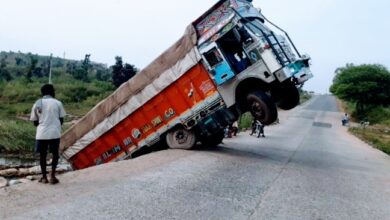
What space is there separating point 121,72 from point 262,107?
43472mm

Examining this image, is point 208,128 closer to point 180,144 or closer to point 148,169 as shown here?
point 180,144

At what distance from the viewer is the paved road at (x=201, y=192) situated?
6469mm

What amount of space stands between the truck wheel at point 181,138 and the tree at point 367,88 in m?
46.7

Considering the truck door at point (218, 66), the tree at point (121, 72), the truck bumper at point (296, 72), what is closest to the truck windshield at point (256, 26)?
the truck door at point (218, 66)

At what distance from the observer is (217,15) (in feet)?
40.3

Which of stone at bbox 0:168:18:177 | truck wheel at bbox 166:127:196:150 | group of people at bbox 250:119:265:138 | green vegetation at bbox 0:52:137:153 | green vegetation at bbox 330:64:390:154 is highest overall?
green vegetation at bbox 0:52:137:153

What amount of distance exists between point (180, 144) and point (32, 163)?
6.02 metres

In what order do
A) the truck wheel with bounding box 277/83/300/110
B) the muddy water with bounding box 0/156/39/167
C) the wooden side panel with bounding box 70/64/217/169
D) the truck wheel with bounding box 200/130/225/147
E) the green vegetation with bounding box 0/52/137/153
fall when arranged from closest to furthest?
the wooden side panel with bounding box 70/64/217/169 → the truck wheel with bounding box 277/83/300/110 → the truck wheel with bounding box 200/130/225/147 → the muddy water with bounding box 0/156/39/167 → the green vegetation with bounding box 0/52/137/153

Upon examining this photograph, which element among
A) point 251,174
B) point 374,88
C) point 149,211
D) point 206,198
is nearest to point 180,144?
point 251,174

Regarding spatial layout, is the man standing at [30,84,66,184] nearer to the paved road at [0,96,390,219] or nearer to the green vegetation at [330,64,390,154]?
the paved road at [0,96,390,219]

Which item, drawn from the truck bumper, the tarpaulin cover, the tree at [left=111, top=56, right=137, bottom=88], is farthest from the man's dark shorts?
the tree at [left=111, top=56, right=137, bottom=88]

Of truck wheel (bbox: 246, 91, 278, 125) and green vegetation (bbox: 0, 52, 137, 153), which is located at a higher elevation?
green vegetation (bbox: 0, 52, 137, 153)

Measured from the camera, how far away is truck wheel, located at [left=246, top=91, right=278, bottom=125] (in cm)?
1181

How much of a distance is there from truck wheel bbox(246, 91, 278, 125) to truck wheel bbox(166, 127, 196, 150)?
2.10 m
